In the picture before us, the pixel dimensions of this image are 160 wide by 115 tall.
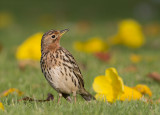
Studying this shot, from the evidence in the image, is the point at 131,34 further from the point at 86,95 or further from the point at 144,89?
the point at 86,95

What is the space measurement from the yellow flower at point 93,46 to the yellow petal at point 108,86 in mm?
3803

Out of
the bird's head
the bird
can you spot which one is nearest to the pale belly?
the bird

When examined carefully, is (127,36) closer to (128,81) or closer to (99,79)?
(128,81)

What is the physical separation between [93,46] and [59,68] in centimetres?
418

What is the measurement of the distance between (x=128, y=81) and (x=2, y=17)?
1125 cm

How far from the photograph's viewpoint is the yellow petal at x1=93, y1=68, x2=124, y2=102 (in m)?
4.53

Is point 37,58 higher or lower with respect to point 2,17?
lower

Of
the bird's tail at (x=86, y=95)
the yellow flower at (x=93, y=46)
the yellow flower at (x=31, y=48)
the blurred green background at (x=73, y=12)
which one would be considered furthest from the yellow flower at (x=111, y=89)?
the blurred green background at (x=73, y=12)

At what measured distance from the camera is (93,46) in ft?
28.4

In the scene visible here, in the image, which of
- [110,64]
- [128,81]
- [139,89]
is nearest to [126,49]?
[110,64]

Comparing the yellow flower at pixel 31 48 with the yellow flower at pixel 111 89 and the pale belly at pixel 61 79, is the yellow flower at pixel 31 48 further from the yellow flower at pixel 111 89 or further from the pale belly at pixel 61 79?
the yellow flower at pixel 111 89

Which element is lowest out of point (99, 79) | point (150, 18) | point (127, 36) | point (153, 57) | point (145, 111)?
point (145, 111)

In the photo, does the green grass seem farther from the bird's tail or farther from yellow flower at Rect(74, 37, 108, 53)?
yellow flower at Rect(74, 37, 108, 53)

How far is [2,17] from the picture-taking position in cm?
1638
